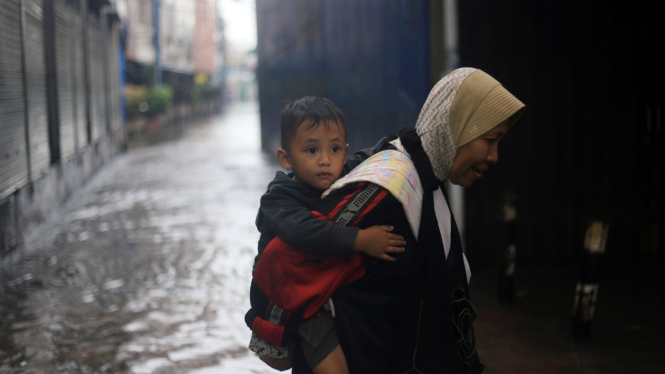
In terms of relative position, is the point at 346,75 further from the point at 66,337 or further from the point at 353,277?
the point at 353,277

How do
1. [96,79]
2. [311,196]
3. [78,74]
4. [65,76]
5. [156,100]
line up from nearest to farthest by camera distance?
1. [311,196]
2. [65,76]
3. [78,74]
4. [96,79]
5. [156,100]

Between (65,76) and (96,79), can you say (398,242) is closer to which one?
(65,76)

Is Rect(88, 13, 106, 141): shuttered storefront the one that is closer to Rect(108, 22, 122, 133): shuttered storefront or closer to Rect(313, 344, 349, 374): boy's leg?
Rect(108, 22, 122, 133): shuttered storefront

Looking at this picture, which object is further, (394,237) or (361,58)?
(361,58)

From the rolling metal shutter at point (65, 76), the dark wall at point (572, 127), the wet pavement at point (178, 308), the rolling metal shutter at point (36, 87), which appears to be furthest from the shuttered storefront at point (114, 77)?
the dark wall at point (572, 127)

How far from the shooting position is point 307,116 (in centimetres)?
222

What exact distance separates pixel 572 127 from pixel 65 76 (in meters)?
9.11

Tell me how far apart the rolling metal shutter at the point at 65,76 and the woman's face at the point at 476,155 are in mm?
9891

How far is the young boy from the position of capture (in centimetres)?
209

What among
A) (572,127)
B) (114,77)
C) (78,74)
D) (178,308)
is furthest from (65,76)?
(114,77)

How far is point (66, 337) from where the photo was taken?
4688 millimetres

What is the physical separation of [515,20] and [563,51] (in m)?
0.52

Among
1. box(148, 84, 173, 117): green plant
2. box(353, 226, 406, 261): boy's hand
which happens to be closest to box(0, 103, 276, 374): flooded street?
box(353, 226, 406, 261): boy's hand

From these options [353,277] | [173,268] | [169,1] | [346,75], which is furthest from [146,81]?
[353,277]
